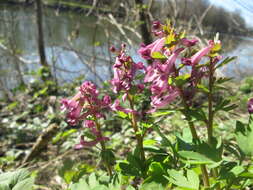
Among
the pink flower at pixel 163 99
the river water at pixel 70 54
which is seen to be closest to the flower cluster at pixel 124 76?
the pink flower at pixel 163 99

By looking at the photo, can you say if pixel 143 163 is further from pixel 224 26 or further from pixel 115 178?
pixel 224 26

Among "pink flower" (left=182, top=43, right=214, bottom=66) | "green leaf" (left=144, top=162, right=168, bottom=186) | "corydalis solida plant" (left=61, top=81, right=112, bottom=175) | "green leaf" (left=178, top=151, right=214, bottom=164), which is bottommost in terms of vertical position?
"green leaf" (left=144, top=162, right=168, bottom=186)

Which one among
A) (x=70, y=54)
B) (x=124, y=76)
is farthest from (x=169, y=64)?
(x=70, y=54)

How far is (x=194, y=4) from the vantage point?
588 cm

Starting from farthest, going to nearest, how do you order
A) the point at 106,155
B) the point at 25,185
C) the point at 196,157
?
the point at 106,155, the point at 25,185, the point at 196,157

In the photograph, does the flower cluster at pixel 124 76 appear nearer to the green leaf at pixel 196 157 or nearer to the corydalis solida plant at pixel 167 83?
the corydalis solida plant at pixel 167 83

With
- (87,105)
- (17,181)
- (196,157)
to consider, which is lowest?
(17,181)

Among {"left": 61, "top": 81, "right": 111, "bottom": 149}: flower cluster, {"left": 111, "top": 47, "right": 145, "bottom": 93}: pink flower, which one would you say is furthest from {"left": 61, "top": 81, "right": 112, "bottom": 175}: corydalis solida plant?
{"left": 111, "top": 47, "right": 145, "bottom": 93}: pink flower

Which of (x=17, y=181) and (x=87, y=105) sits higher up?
(x=87, y=105)

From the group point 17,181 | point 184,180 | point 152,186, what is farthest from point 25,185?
point 184,180

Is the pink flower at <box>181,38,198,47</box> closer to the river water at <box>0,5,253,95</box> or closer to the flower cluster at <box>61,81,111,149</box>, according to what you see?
the flower cluster at <box>61,81,111,149</box>

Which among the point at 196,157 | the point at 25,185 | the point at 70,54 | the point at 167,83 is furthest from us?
the point at 70,54

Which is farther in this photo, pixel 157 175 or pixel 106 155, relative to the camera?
pixel 106 155

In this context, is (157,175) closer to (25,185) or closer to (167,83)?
(167,83)
